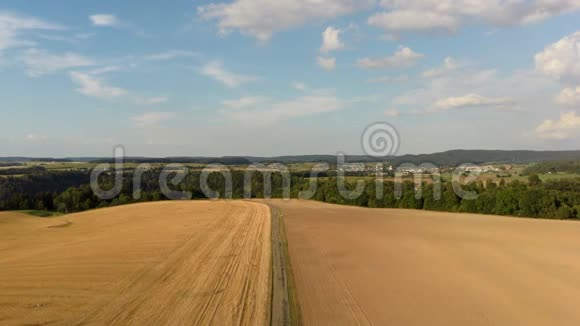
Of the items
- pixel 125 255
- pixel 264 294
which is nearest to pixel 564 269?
pixel 264 294

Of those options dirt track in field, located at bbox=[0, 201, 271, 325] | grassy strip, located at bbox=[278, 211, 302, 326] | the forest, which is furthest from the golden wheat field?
the forest

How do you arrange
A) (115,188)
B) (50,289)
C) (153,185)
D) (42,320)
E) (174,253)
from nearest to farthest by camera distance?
1. (42,320)
2. (50,289)
3. (174,253)
4. (115,188)
5. (153,185)

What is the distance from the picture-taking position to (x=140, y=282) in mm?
18734

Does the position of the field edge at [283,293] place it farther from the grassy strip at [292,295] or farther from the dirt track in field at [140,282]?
the dirt track in field at [140,282]

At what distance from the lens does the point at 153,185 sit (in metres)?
118

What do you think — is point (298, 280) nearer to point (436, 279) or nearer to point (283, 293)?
point (283, 293)

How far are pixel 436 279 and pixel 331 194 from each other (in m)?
75.1

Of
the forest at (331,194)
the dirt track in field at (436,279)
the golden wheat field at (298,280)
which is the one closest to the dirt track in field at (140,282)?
the golden wheat field at (298,280)

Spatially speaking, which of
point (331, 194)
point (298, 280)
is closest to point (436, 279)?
point (298, 280)

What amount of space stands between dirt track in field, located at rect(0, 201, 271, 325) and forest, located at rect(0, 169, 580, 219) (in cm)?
5107

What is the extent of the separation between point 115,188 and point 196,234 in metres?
74.0

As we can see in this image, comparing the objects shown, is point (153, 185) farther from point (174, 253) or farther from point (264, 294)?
point (264, 294)

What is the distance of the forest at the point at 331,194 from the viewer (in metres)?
68.2

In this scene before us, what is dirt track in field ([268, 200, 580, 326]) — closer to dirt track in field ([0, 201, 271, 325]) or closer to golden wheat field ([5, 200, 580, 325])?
golden wheat field ([5, 200, 580, 325])
